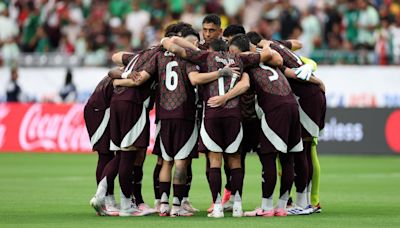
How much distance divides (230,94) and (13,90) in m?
17.3

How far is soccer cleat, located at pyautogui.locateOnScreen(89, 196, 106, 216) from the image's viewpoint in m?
14.1

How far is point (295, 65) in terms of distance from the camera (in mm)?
14969

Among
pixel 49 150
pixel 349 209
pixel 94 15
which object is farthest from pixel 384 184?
pixel 94 15

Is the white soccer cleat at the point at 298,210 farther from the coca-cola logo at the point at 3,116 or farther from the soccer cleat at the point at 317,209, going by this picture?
the coca-cola logo at the point at 3,116

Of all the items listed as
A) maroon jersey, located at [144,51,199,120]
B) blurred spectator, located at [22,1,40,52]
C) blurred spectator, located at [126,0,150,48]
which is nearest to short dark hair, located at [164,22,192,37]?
maroon jersey, located at [144,51,199,120]

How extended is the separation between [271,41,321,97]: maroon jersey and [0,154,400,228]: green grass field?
167 cm

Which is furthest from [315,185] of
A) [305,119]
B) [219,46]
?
[219,46]

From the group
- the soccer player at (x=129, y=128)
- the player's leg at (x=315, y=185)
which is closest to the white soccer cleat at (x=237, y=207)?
the soccer player at (x=129, y=128)

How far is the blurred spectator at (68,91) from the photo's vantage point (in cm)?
3069

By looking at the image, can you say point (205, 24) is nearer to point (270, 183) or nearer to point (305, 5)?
point (270, 183)

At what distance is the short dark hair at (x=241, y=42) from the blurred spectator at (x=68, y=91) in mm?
16721

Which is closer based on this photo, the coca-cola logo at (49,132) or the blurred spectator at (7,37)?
the coca-cola logo at (49,132)

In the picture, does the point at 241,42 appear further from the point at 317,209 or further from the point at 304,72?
the point at 317,209

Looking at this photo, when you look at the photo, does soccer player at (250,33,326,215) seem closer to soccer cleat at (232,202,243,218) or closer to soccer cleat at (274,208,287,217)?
soccer cleat at (274,208,287,217)
